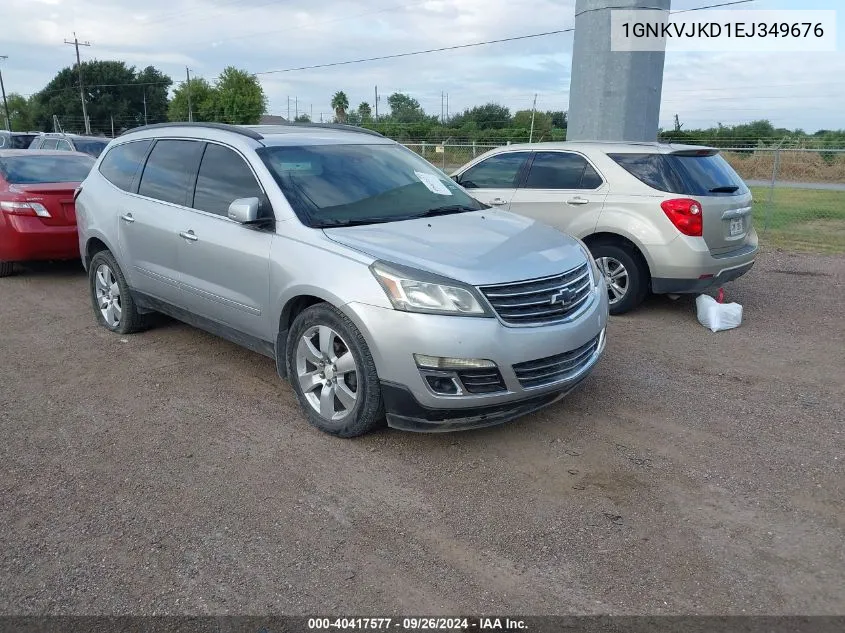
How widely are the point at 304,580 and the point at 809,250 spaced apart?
10569 mm

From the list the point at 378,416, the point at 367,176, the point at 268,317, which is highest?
the point at 367,176

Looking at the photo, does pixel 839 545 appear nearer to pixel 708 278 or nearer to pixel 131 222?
pixel 708 278

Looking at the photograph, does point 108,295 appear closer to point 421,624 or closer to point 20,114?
point 421,624

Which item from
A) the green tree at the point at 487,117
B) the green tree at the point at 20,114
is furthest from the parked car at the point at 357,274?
the green tree at the point at 20,114

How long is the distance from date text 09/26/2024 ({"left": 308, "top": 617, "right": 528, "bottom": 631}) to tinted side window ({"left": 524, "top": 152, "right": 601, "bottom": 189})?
5.16 m

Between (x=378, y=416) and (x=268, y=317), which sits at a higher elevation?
(x=268, y=317)

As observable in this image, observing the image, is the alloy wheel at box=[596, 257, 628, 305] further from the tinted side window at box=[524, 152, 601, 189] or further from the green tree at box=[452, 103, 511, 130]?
the green tree at box=[452, 103, 511, 130]

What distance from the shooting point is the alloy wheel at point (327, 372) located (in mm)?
Answer: 3986

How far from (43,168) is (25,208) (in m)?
1.14

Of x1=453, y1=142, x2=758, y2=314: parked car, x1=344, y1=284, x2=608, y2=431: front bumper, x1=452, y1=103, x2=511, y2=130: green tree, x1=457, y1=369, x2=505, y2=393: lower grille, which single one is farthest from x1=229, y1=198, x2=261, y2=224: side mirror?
x1=452, y1=103, x2=511, y2=130: green tree

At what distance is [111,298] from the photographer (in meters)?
6.21

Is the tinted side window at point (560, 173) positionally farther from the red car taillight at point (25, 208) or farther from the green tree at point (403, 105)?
the green tree at point (403, 105)

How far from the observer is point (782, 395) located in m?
4.85

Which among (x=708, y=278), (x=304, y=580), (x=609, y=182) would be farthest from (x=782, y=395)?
(x=304, y=580)
